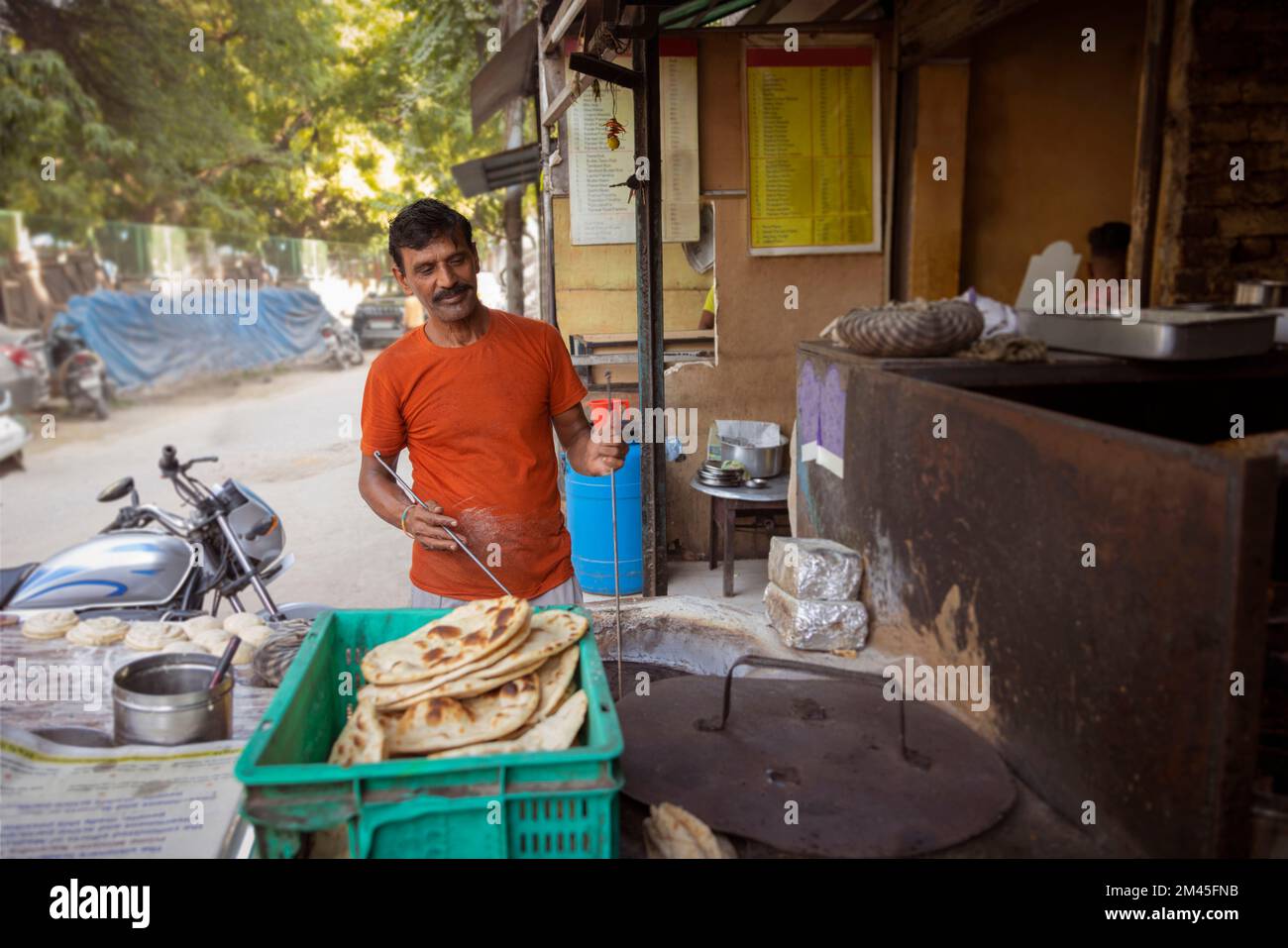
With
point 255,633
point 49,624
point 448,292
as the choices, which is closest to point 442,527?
point 448,292

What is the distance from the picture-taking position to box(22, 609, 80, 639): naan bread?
3.39 m

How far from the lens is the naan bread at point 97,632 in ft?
10.9

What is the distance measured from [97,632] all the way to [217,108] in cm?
2048

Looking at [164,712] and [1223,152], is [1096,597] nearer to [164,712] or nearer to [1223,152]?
[164,712]

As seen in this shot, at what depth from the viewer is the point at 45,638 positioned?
3383 mm

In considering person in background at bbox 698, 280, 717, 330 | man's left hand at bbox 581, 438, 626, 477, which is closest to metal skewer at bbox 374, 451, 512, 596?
man's left hand at bbox 581, 438, 626, 477

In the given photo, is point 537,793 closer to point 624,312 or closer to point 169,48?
point 624,312

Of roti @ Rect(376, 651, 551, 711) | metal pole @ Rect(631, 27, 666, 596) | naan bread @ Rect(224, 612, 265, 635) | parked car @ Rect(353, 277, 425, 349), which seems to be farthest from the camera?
parked car @ Rect(353, 277, 425, 349)

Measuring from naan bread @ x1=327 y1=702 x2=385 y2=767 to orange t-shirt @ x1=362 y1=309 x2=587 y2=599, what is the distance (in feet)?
3.91

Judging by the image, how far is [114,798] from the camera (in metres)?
2.05

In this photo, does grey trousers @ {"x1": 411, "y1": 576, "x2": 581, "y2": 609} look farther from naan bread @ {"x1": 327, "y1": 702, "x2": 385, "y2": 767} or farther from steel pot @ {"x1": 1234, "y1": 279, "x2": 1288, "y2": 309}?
steel pot @ {"x1": 1234, "y1": 279, "x2": 1288, "y2": 309}

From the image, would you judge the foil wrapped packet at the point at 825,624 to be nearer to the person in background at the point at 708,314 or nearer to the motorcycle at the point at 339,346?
the person in background at the point at 708,314
